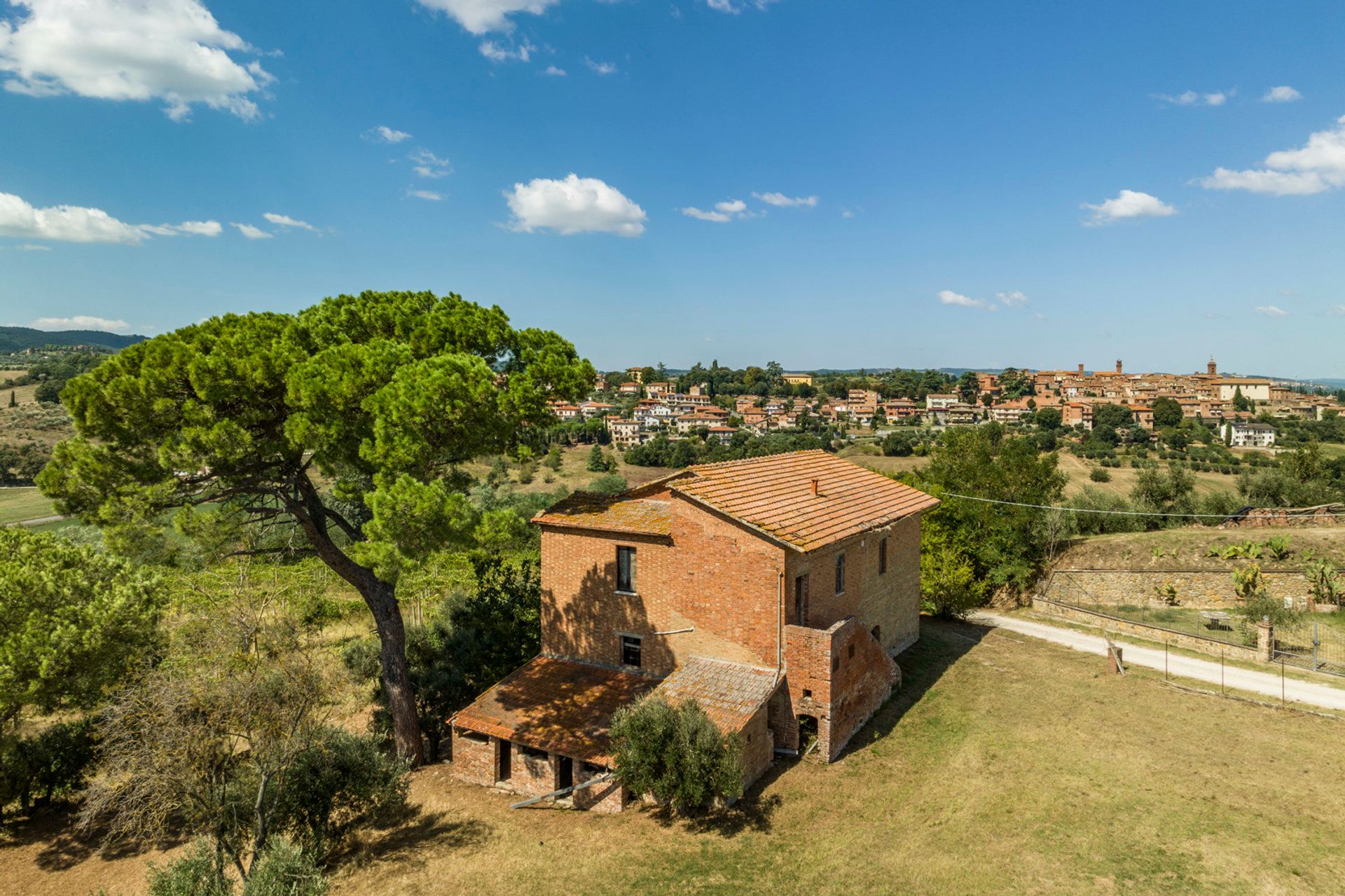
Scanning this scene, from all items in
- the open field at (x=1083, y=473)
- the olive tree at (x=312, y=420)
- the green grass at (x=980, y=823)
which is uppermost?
the olive tree at (x=312, y=420)

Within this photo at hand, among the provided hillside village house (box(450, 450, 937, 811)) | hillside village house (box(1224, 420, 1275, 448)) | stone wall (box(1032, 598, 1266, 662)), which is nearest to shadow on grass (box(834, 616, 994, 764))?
hillside village house (box(450, 450, 937, 811))

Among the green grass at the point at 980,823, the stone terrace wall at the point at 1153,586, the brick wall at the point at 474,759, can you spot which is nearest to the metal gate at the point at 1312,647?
the stone terrace wall at the point at 1153,586

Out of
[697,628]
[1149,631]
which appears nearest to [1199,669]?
[1149,631]

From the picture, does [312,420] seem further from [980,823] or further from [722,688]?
[980,823]

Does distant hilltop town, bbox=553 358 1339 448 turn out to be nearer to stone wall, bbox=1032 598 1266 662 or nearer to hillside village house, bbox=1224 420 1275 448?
hillside village house, bbox=1224 420 1275 448

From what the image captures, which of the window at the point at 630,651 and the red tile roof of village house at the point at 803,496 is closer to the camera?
the red tile roof of village house at the point at 803,496

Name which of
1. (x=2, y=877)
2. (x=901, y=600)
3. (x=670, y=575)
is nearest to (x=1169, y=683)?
(x=901, y=600)

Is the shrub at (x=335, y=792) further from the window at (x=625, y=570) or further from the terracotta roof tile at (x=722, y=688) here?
the window at (x=625, y=570)
